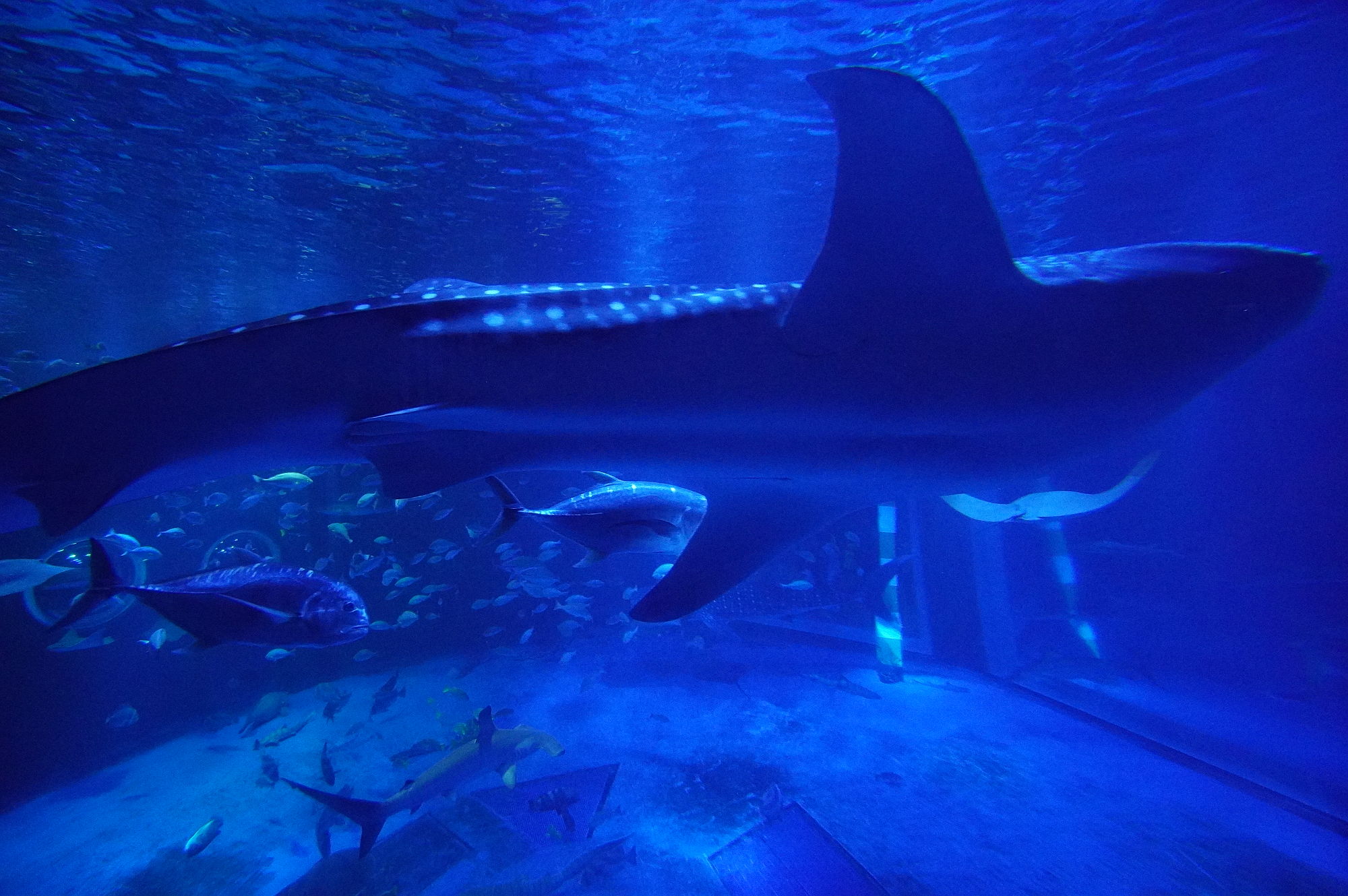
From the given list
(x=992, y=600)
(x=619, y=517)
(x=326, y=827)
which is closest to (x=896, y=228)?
(x=619, y=517)

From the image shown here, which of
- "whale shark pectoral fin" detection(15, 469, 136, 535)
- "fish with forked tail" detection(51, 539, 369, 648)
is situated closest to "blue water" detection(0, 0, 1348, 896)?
"fish with forked tail" detection(51, 539, 369, 648)

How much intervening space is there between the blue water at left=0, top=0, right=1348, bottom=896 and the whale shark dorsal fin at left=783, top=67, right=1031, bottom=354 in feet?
8.39

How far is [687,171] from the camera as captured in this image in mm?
12547

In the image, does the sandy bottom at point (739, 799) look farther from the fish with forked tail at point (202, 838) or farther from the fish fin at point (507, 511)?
the fish fin at point (507, 511)

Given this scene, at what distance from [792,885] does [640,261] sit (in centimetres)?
1732

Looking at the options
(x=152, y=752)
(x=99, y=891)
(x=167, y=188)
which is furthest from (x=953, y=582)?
(x=167, y=188)

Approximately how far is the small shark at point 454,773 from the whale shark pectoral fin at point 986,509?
24.1 feet

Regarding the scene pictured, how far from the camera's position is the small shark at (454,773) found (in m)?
5.09

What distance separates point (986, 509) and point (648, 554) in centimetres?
694

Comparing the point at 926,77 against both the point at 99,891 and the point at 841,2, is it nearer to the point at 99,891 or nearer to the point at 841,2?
the point at 841,2

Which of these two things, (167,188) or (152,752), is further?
(167,188)

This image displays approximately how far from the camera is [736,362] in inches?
70.2

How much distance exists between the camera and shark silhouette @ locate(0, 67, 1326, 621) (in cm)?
151

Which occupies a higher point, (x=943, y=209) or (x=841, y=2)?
(x=841, y=2)
